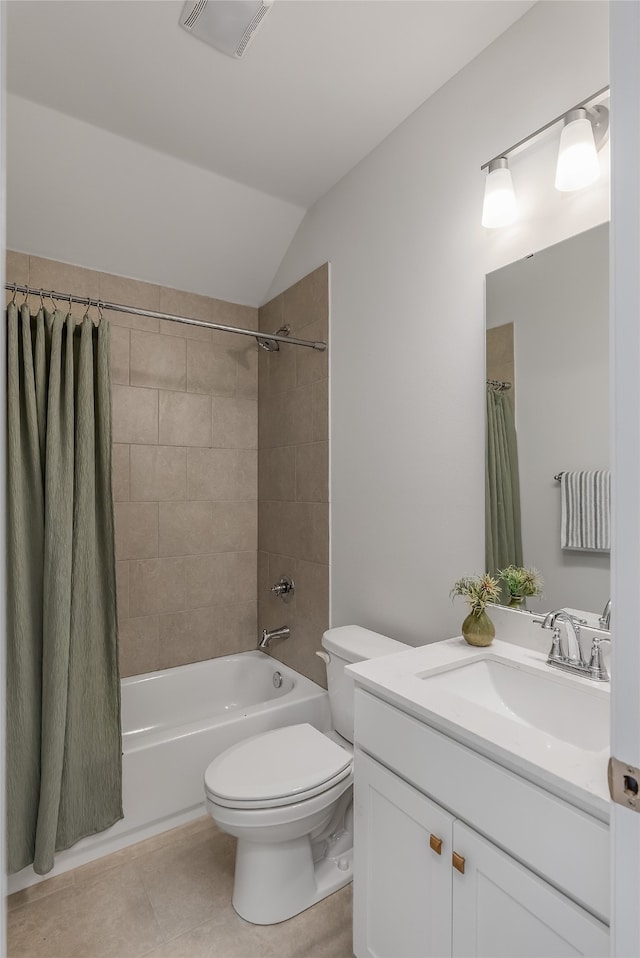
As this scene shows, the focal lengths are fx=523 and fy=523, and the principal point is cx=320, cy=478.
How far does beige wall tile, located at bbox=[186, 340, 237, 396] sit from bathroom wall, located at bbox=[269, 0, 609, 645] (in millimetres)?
735

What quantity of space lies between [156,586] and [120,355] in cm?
114

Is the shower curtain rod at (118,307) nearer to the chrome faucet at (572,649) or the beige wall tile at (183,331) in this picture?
the beige wall tile at (183,331)

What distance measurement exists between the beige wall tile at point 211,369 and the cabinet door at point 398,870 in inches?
78.4

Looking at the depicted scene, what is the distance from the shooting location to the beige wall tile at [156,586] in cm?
255

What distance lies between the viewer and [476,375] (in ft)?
5.45

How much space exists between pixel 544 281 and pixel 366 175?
107cm

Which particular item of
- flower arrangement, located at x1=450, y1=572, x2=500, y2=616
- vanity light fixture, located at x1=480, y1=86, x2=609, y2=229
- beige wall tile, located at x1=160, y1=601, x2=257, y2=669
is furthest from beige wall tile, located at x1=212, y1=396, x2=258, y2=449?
vanity light fixture, located at x1=480, y1=86, x2=609, y2=229

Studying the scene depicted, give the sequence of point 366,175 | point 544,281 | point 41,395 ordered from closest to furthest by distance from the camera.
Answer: point 544,281, point 41,395, point 366,175

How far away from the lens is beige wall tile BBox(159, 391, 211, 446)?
2.63 metres

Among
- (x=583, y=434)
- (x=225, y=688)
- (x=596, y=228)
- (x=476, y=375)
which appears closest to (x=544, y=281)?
(x=596, y=228)

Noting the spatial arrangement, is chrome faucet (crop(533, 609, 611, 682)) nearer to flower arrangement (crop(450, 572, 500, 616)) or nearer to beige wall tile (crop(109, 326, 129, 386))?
flower arrangement (crop(450, 572, 500, 616))

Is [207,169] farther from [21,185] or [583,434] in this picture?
[583,434]

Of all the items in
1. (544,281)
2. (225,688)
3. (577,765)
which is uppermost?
(544,281)

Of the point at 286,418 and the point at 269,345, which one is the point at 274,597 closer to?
the point at 286,418
